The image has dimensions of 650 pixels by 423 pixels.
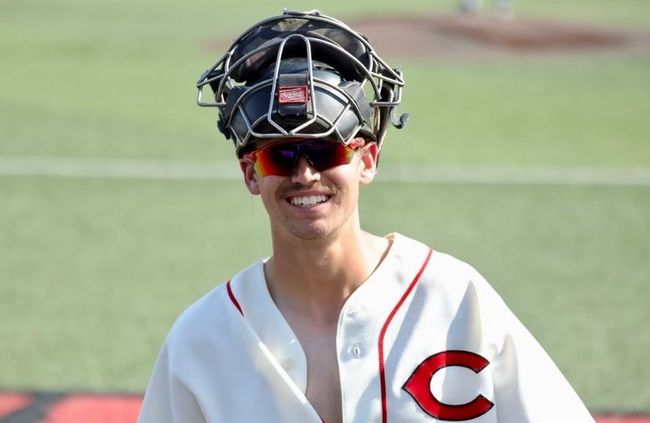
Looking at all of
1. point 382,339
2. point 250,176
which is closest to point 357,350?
point 382,339

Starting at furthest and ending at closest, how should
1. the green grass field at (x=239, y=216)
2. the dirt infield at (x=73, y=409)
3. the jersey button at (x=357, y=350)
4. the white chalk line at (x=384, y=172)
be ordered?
the white chalk line at (x=384, y=172) < the green grass field at (x=239, y=216) < the dirt infield at (x=73, y=409) < the jersey button at (x=357, y=350)

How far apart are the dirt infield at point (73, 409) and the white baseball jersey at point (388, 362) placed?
91.4 inches

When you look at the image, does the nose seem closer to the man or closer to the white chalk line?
the man

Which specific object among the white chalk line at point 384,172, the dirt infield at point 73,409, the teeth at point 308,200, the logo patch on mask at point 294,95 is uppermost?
the logo patch on mask at point 294,95

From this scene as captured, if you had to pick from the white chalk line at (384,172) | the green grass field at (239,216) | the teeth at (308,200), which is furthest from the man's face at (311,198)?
the white chalk line at (384,172)

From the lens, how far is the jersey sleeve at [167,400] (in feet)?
8.70

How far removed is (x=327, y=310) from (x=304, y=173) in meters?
0.36

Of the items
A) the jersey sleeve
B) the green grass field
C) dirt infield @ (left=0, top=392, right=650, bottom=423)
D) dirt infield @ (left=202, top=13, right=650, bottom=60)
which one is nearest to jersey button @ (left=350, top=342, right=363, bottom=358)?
the jersey sleeve

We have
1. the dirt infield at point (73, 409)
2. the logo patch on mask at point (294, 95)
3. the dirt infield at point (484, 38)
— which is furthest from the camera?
the dirt infield at point (484, 38)

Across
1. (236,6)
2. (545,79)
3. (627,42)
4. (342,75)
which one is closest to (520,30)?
(627,42)

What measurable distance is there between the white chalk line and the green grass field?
12cm

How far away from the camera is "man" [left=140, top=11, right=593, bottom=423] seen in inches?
101

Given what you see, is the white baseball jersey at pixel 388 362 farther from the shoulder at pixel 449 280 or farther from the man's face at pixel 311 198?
the man's face at pixel 311 198

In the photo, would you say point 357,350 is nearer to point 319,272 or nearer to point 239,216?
point 319,272
